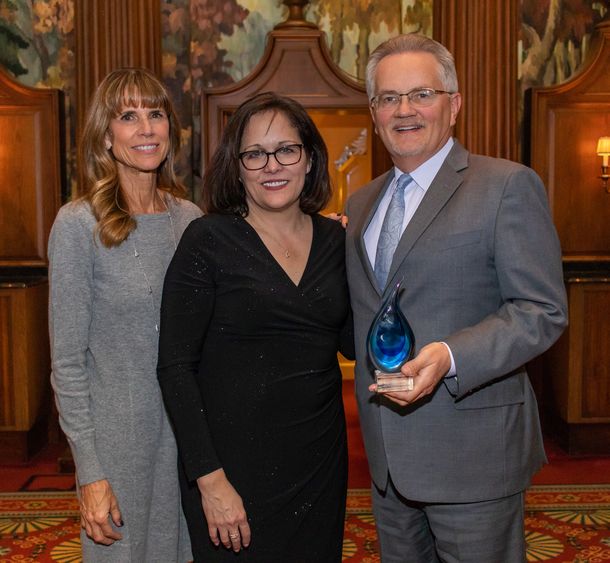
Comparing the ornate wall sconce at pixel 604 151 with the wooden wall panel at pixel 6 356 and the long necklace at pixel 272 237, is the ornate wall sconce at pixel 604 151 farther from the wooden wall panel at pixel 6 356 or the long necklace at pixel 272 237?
the long necklace at pixel 272 237

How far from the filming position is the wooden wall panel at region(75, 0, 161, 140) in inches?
216

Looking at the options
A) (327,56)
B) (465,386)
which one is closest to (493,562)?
(465,386)

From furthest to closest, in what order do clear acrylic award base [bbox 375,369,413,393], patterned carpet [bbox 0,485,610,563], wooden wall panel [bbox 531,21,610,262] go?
wooden wall panel [bbox 531,21,610,262]
patterned carpet [bbox 0,485,610,563]
clear acrylic award base [bbox 375,369,413,393]

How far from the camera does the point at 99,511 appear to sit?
2.18 m

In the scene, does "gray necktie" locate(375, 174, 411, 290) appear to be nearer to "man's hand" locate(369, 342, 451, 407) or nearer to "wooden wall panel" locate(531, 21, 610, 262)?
"man's hand" locate(369, 342, 451, 407)

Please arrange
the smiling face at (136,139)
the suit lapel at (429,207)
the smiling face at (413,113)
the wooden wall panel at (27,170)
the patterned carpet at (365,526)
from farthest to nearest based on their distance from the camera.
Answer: the wooden wall panel at (27,170), the patterned carpet at (365,526), the smiling face at (136,139), the smiling face at (413,113), the suit lapel at (429,207)

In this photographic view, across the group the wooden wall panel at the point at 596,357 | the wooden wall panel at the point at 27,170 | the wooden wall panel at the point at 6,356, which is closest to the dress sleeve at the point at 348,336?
the wooden wall panel at the point at 596,357

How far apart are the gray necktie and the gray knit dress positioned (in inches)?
23.4

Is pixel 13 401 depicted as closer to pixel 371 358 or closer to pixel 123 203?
pixel 123 203

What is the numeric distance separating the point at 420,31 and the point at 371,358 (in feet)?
17.3

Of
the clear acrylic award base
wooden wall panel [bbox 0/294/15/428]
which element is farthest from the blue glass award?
wooden wall panel [bbox 0/294/15/428]

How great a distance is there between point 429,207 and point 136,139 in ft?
2.74

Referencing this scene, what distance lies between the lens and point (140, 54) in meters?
5.54

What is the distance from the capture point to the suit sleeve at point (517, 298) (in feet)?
6.56
